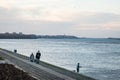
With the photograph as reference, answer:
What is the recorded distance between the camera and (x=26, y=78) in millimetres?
23344

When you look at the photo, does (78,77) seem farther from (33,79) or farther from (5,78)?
(5,78)

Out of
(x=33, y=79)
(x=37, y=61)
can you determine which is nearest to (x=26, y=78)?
(x=33, y=79)

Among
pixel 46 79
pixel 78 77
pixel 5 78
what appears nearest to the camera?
pixel 5 78

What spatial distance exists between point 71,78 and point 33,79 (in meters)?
3.57

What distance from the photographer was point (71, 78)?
2594 centimetres

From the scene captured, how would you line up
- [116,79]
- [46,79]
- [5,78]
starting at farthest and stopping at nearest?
[116,79], [46,79], [5,78]

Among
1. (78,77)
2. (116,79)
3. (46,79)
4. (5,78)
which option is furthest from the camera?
(116,79)

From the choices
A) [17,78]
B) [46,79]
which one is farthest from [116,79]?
[17,78]

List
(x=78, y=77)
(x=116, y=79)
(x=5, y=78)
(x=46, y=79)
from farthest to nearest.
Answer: (x=116, y=79) → (x=78, y=77) → (x=46, y=79) → (x=5, y=78)

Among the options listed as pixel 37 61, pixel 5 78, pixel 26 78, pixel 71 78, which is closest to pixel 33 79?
pixel 26 78

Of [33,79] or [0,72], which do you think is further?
[0,72]

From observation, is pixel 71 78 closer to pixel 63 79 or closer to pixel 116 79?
pixel 63 79

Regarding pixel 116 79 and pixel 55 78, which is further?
pixel 116 79

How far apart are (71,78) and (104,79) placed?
49.5 ft
